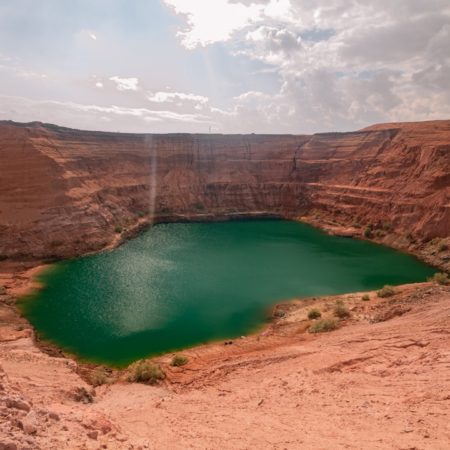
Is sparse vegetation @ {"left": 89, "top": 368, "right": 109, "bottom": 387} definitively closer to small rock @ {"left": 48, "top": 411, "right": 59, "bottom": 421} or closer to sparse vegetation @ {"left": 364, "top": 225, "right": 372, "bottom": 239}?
small rock @ {"left": 48, "top": 411, "right": 59, "bottom": 421}

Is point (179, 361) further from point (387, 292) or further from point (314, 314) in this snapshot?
point (387, 292)

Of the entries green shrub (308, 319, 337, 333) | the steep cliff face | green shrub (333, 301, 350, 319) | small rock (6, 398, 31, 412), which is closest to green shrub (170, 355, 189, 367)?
green shrub (308, 319, 337, 333)

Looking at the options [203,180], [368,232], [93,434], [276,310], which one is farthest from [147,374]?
[203,180]

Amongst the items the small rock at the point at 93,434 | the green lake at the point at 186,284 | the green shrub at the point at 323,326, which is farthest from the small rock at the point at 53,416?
the green shrub at the point at 323,326

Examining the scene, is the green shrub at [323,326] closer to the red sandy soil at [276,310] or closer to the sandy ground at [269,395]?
the sandy ground at [269,395]

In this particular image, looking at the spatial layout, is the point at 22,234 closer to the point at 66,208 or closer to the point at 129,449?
the point at 66,208

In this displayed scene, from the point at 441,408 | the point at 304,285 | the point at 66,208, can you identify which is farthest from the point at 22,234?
the point at 441,408

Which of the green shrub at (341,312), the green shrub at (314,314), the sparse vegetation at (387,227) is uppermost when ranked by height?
the sparse vegetation at (387,227)
